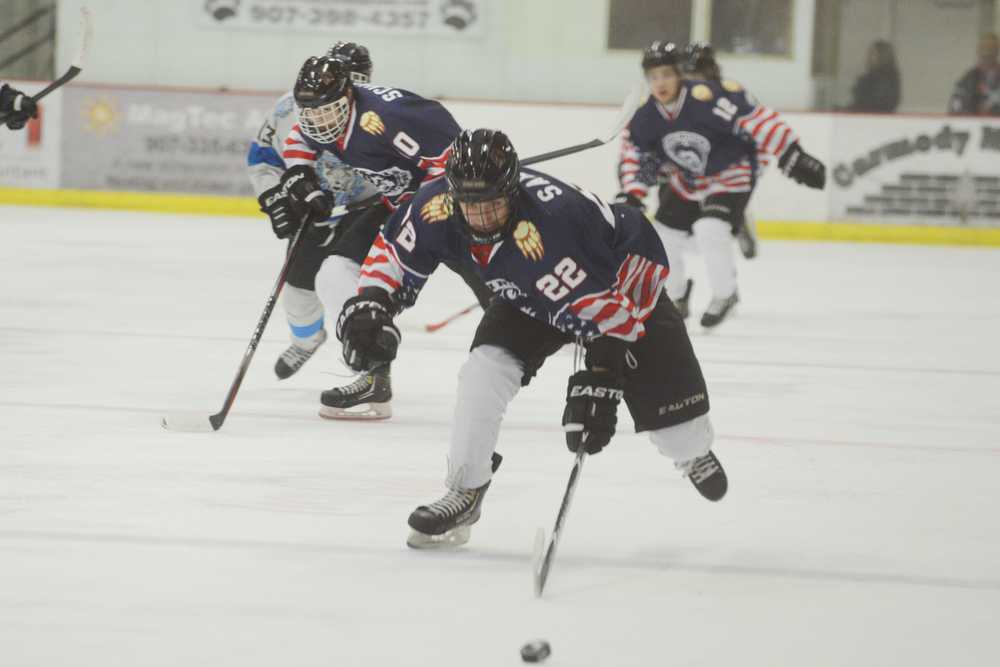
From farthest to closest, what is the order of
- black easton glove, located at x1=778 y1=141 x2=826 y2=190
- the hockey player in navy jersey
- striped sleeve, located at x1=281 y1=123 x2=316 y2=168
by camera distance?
the hockey player in navy jersey → black easton glove, located at x1=778 y1=141 x2=826 y2=190 → striped sleeve, located at x1=281 y1=123 x2=316 y2=168

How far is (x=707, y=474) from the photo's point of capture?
3.04 meters

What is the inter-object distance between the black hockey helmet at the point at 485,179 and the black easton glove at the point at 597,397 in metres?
0.28

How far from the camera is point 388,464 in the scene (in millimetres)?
3586

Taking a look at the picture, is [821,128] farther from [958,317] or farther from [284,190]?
[284,190]

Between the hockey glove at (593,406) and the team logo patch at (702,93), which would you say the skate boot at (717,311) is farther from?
the hockey glove at (593,406)

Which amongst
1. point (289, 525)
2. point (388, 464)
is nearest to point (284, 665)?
point (289, 525)

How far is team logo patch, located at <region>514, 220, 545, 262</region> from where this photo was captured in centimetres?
268

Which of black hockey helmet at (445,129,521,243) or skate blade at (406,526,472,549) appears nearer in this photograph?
black hockey helmet at (445,129,521,243)

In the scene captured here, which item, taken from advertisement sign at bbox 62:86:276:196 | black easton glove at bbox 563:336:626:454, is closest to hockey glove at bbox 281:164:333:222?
black easton glove at bbox 563:336:626:454

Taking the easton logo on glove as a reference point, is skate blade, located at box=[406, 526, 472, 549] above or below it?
below

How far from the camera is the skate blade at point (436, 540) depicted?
2.81 m

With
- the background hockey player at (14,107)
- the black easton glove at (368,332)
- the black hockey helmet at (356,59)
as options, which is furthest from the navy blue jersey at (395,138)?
the background hockey player at (14,107)

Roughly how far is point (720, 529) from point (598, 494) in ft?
1.20

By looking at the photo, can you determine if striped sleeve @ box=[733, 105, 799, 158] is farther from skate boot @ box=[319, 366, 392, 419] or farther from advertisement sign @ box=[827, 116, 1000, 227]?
advertisement sign @ box=[827, 116, 1000, 227]
